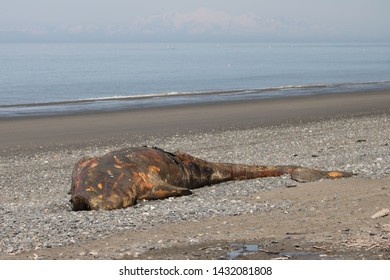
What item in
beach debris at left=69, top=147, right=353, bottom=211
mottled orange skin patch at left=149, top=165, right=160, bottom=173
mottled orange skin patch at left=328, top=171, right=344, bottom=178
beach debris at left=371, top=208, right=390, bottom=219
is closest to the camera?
beach debris at left=371, top=208, right=390, bottom=219

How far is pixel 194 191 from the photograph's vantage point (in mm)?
11102

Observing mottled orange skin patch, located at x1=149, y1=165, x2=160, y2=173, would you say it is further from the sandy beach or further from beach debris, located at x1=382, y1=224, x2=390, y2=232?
beach debris, located at x1=382, y1=224, x2=390, y2=232

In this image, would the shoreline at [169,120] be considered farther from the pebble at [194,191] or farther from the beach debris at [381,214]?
the beach debris at [381,214]

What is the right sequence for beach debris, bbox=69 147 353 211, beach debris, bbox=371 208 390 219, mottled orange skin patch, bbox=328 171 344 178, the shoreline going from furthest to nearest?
the shoreline < mottled orange skin patch, bbox=328 171 344 178 < beach debris, bbox=69 147 353 211 < beach debris, bbox=371 208 390 219

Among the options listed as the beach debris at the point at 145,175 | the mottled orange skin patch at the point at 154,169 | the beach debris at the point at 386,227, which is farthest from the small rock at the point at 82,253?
the mottled orange skin patch at the point at 154,169

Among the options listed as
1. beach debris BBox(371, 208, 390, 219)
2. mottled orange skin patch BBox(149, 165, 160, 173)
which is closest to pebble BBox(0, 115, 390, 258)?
mottled orange skin patch BBox(149, 165, 160, 173)

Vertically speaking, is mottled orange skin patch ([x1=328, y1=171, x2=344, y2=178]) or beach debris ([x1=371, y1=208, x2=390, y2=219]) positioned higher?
beach debris ([x1=371, y1=208, x2=390, y2=219])

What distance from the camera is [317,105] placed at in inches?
1180

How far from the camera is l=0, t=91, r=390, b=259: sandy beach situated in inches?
292

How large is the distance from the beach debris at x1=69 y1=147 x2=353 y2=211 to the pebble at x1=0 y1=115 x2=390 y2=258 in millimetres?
231

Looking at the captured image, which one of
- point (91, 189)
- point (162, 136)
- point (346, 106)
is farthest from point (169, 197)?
point (346, 106)

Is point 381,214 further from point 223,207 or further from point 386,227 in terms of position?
point 223,207

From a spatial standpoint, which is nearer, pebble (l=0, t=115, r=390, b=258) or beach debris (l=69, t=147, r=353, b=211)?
pebble (l=0, t=115, r=390, b=258)
